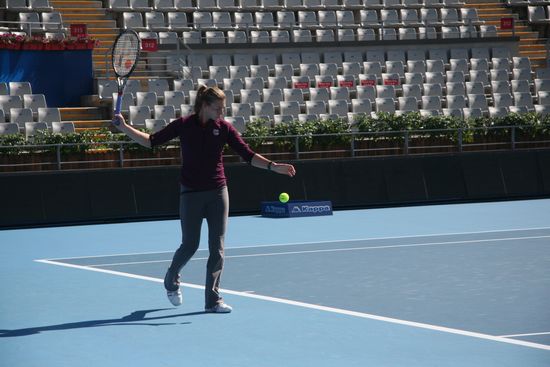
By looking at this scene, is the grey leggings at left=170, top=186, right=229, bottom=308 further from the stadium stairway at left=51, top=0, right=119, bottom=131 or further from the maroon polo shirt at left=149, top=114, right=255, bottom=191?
the stadium stairway at left=51, top=0, right=119, bottom=131

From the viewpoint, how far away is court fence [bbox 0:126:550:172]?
21766 millimetres

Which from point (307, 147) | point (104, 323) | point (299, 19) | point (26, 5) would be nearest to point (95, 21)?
point (26, 5)

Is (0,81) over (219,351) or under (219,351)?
over

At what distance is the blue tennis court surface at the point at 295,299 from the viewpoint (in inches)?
324

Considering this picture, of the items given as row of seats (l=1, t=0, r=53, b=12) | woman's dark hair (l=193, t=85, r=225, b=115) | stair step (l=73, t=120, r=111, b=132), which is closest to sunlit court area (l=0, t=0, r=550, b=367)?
woman's dark hair (l=193, t=85, r=225, b=115)

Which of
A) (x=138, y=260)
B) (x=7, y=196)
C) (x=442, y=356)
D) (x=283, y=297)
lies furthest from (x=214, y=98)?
(x=7, y=196)

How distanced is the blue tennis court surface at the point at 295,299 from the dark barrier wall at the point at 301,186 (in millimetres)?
1630

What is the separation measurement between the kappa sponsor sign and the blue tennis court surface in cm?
248

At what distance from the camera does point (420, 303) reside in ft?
34.6

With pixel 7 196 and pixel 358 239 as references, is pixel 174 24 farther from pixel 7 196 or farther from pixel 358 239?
pixel 358 239

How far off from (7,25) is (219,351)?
22566mm

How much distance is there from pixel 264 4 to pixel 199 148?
2261 cm

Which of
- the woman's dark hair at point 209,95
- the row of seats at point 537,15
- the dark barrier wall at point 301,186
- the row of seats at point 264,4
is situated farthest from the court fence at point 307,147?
the woman's dark hair at point 209,95

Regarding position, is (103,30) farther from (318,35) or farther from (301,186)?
(301,186)
